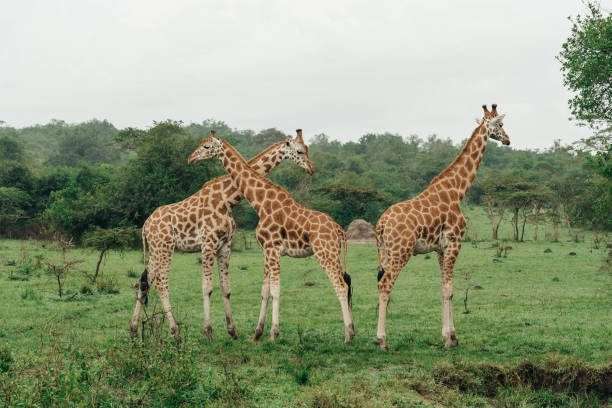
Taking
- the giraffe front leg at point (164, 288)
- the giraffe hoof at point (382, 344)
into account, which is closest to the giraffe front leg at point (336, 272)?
the giraffe hoof at point (382, 344)

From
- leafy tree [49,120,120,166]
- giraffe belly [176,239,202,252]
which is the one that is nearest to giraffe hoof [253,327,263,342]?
giraffe belly [176,239,202,252]

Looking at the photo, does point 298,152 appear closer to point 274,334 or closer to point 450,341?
point 274,334

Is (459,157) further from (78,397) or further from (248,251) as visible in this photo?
(248,251)

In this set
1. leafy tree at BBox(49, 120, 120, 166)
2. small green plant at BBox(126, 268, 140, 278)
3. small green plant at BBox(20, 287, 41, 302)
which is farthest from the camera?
leafy tree at BBox(49, 120, 120, 166)

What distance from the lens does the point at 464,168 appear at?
46.2 feet

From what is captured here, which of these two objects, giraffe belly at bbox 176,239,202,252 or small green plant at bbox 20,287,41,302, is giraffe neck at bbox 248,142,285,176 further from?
small green plant at bbox 20,287,41,302

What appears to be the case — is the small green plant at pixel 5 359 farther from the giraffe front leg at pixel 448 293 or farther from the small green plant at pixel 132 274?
the small green plant at pixel 132 274

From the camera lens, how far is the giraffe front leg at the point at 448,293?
13000 millimetres

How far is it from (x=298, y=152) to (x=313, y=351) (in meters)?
4.01

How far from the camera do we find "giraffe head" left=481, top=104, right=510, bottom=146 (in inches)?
552

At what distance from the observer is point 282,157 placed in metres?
14.6

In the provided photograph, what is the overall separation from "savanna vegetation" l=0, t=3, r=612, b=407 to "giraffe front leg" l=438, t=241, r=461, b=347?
25 centimetres

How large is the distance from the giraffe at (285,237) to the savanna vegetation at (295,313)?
806 mm

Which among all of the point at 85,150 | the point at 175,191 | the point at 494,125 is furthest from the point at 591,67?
the point at 85,150
